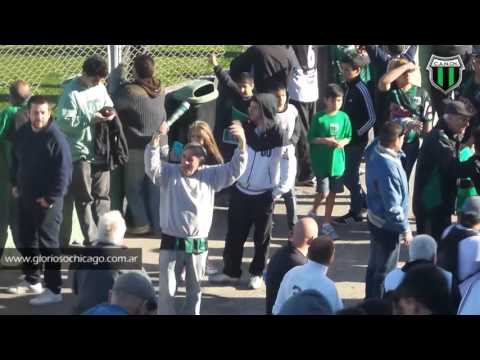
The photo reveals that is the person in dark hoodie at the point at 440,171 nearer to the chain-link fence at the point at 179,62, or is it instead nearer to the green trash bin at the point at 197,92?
the green trash bin at the point at 197,92

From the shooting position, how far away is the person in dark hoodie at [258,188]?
8727 mm

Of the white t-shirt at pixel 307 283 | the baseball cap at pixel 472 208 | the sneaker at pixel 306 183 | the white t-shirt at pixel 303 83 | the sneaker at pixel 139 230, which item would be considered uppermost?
the white t-shirt at pixel 303 83

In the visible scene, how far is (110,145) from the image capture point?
955cm

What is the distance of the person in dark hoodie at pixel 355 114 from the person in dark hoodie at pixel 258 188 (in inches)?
50.4

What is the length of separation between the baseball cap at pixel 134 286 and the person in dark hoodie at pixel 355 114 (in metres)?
4.16

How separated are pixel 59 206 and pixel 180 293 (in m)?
1.21

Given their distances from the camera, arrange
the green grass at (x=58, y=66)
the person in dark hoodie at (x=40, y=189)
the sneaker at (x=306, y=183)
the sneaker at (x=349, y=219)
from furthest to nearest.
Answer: the green grass at (x=58, y=66) < the sneaker at (x=306, y=183) < the sneaker at (x=349, y=219) < the person in dark hoodie at (x=40, y=189)

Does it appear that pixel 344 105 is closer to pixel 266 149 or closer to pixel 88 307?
pixel 266 149

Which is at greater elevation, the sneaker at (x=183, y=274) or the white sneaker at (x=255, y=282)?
the sneaker at (x=183, y=274)

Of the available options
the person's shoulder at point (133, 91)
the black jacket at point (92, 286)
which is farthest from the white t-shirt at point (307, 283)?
the person's shoulder at point (133, 91)

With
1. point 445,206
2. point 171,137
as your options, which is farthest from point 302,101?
point 445,206

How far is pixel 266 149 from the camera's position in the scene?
875cm

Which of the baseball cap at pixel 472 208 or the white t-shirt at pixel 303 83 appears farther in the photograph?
the white t-shirt at pixel 303 83

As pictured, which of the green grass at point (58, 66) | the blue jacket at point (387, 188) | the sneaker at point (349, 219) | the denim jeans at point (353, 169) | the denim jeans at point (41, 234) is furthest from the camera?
the green grass at point (58, 66)
